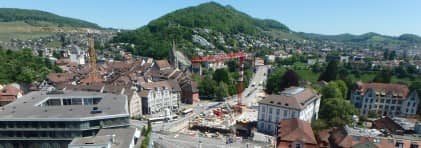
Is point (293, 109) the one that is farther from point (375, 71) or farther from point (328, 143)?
point (375, 71)

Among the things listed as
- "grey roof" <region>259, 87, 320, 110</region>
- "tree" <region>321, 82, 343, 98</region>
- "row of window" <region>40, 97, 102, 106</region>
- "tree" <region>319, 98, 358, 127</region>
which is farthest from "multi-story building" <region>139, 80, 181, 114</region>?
"tree" <region>321, 82, 343, 98</region>

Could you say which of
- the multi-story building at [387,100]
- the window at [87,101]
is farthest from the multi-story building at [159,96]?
the multi-story building at [387,100]

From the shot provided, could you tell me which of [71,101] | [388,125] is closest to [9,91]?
[71,101]

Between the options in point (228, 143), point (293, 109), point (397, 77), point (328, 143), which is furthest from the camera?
point (397, 77)

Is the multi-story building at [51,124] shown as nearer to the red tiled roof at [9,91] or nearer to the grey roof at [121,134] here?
the grey roof at [121,134]

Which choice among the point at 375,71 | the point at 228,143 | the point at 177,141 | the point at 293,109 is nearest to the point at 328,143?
the point at 293,109

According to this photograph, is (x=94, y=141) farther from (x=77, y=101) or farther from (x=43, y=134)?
(x=77, y=101)

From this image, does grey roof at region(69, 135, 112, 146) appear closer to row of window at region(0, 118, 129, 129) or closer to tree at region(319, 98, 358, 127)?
row of window at region(0, 118, 129, 129)
